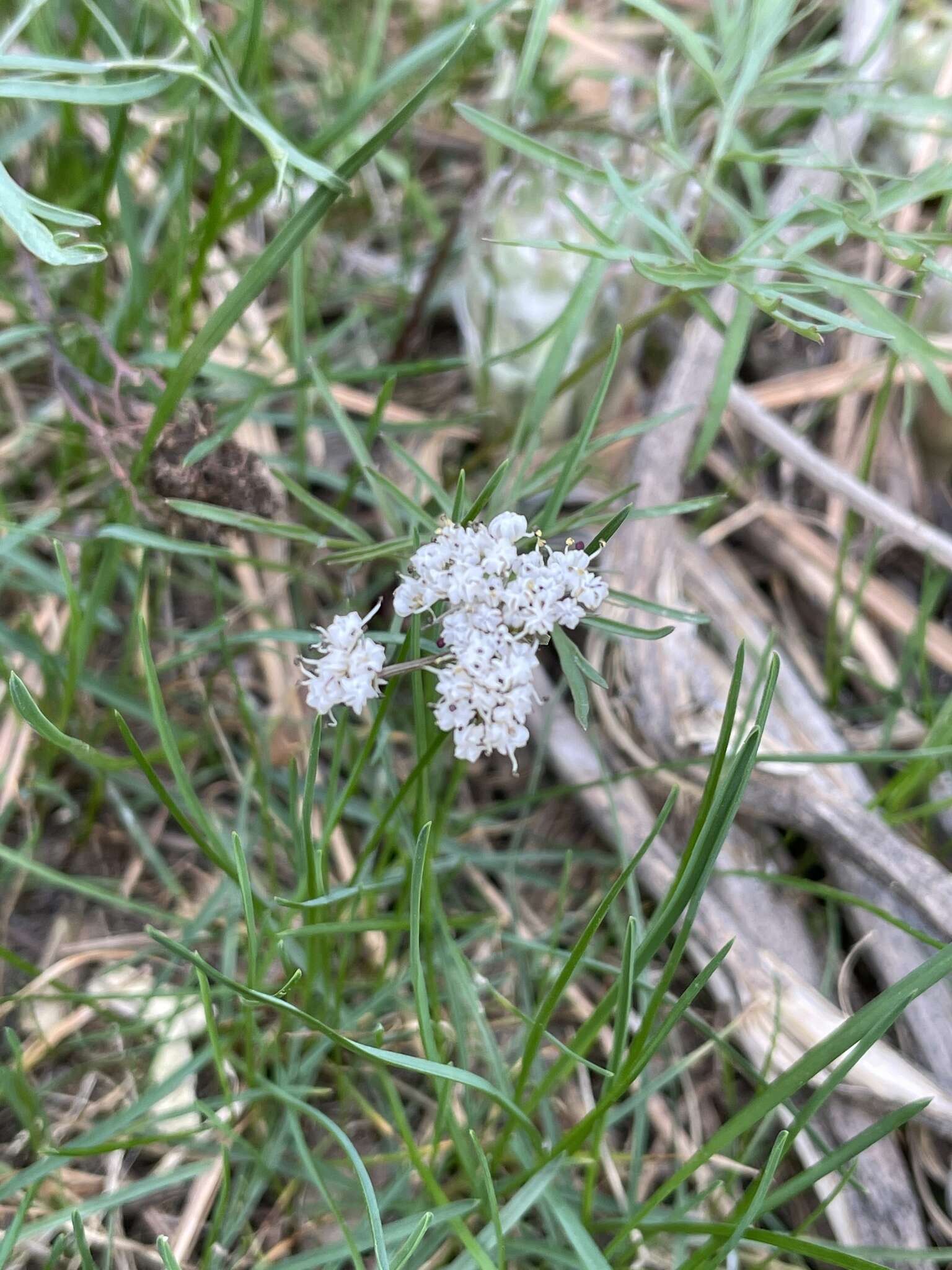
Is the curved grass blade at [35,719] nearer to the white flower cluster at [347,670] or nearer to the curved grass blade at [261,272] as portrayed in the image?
the white flower cluster at [347,670]

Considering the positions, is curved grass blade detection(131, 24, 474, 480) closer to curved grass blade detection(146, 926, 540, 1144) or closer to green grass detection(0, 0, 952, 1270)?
green grass detection(0, 0, 952, 1270)

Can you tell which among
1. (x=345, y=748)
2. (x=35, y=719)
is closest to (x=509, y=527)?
(x=35, y=719)

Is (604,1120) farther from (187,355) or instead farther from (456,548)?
(187,355)

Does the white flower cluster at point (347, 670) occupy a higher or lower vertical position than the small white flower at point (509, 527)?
lower

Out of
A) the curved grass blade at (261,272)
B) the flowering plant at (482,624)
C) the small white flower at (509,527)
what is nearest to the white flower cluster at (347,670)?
the flowering plant at (482,624)

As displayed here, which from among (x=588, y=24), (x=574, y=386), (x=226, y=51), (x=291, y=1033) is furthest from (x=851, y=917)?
(x=588, y=24)

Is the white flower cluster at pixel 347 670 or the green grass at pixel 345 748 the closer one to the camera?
the white flower cluster at pixel 347 670
